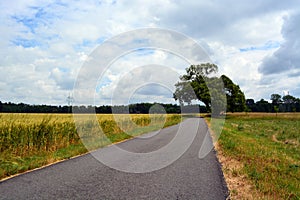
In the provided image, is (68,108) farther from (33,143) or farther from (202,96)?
(33,143)

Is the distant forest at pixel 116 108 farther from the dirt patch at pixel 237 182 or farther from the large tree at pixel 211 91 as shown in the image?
the dirt patch at pixel 237 182

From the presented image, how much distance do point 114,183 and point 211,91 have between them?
55.3 m

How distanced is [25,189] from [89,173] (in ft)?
5.66

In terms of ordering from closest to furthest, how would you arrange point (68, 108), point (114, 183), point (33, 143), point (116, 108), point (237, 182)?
point (114, 183) < point (237, 182) < point (33, 143) < point (116, 108) < point (68, 108)

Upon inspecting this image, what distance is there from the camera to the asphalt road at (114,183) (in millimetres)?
5125

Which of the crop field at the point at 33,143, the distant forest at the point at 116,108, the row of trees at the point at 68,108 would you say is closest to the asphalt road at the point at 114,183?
the crop field at the point at 33,143

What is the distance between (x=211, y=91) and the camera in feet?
194

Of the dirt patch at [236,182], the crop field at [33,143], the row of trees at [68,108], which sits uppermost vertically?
the row of trees at [68,108]

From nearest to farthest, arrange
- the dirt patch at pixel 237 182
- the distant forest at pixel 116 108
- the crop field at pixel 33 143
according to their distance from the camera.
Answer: the dirt patch at pixel 237 182
the crop field at pixel 33 143
the distant forest at pixel 116 108

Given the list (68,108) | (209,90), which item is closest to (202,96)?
(209,90)

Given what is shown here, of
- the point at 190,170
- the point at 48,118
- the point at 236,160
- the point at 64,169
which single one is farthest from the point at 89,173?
the point at 48,118

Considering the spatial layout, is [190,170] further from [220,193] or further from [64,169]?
[64,169]

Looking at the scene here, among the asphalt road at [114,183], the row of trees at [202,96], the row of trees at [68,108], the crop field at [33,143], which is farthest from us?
the row of trees at [202,96]

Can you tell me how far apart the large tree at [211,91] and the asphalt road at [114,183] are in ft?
173
